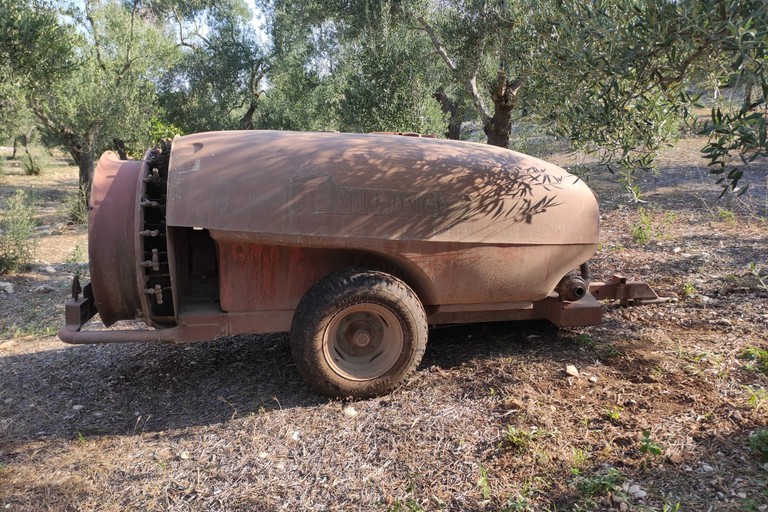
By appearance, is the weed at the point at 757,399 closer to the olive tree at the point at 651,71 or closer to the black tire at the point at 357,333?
the olive tree at the point at 651,71

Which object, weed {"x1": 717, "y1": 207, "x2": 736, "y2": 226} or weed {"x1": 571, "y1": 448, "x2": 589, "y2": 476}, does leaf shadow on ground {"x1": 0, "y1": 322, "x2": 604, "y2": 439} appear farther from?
weed {"x1": 717, "y1": 207, "x2": 736, "y2": 226}

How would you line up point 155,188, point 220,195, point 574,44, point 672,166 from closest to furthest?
point 574,44, point 220,195, point 155,188, point 672,166

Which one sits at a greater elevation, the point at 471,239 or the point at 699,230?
the point at 471,239

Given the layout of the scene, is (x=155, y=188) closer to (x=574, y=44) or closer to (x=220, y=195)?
(x=220, y=195)

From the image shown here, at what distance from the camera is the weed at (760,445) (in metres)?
2.81

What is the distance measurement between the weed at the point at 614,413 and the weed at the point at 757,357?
3.75ft

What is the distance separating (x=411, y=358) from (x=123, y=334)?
6.16ft

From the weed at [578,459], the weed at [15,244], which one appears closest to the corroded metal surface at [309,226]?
the weed at [578,459]

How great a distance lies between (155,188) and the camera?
11.7 ft

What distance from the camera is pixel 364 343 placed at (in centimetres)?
375

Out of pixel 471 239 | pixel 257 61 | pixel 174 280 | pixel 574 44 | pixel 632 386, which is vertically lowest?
pixel 632 386

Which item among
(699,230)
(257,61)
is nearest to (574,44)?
(699,230)

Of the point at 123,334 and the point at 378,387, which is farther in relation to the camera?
the point at 378,387

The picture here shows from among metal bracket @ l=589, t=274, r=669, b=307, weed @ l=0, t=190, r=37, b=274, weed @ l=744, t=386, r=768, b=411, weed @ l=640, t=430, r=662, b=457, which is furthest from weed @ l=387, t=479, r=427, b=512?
weed @ l=0, t=190, r=37, b=274
